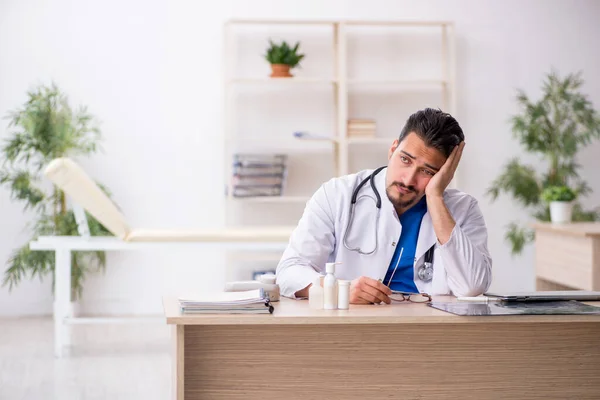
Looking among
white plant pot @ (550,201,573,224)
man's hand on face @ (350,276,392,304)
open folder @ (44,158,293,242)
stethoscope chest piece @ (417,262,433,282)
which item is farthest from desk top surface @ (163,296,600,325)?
white plant pot @ (550,201,573,224)

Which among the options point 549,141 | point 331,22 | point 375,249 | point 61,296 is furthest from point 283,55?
point 375,249

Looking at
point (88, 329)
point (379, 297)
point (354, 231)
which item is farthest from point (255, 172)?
point (379, 297)

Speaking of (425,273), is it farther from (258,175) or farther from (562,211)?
(258,175)

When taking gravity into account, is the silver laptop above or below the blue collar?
below

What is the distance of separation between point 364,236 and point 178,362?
88cm

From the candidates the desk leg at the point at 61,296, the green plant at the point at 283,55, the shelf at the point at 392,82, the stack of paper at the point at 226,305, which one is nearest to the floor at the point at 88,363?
the desk leg at the point at 61,296

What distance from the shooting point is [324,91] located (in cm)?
629

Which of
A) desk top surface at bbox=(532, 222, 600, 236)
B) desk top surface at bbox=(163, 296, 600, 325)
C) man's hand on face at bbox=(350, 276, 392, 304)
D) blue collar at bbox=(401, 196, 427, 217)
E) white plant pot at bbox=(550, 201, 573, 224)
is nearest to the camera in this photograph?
desk top surface at bbox=(163, 296, 600, 325)

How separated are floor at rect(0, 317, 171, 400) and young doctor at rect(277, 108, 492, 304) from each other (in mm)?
1440

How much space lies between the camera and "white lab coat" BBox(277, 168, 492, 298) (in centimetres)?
255

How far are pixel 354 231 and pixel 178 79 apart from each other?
3.83 metres

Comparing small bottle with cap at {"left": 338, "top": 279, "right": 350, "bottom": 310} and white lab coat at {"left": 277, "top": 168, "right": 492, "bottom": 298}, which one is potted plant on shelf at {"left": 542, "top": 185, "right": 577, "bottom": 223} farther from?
small bottle with cap at {"left": 338, "top": 279, "right": 350, "bottom": 310}

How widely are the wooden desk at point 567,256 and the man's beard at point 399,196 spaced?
1.71 metres

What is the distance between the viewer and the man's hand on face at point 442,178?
2482 mm
